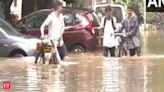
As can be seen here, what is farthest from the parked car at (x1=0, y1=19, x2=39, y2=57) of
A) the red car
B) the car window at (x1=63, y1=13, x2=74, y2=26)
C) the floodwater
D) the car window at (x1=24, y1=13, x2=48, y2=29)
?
the car window at (x1=63, y1=13, x2=74, y2=26)

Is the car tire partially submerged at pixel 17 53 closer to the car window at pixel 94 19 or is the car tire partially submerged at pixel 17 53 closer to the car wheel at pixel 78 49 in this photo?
the car wheel at pixel 78 49

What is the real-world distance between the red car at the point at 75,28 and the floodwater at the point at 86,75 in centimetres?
309

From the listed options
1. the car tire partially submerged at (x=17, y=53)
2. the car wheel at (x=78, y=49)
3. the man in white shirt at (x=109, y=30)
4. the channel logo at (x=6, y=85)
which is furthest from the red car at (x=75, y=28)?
the channel logo at (x=6, y=85)

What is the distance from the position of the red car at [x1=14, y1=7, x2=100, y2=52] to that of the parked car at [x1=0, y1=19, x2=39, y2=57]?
2306 mm

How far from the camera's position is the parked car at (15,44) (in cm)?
1717

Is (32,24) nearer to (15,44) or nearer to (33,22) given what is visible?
(33,22)

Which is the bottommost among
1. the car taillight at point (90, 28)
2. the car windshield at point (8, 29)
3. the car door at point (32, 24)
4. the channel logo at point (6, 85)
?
the car taillight at point (90, 28)

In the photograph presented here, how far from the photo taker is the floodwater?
10.9 meters

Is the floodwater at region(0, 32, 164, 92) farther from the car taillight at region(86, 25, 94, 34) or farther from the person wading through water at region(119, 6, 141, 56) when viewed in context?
the car taillight at region(86, 25, 94, 34)

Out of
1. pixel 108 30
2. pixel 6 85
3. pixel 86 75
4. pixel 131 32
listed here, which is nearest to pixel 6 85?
pixel 6 85

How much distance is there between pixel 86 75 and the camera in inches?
508

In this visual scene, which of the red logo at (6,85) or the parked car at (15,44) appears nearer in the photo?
the red logo at (6,85)

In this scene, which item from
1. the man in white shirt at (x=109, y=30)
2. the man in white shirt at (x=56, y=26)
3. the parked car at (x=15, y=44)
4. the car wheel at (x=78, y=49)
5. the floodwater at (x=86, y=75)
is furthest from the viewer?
the car wheel at (x=78, y=49)

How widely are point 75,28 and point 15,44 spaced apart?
11.4 ft
